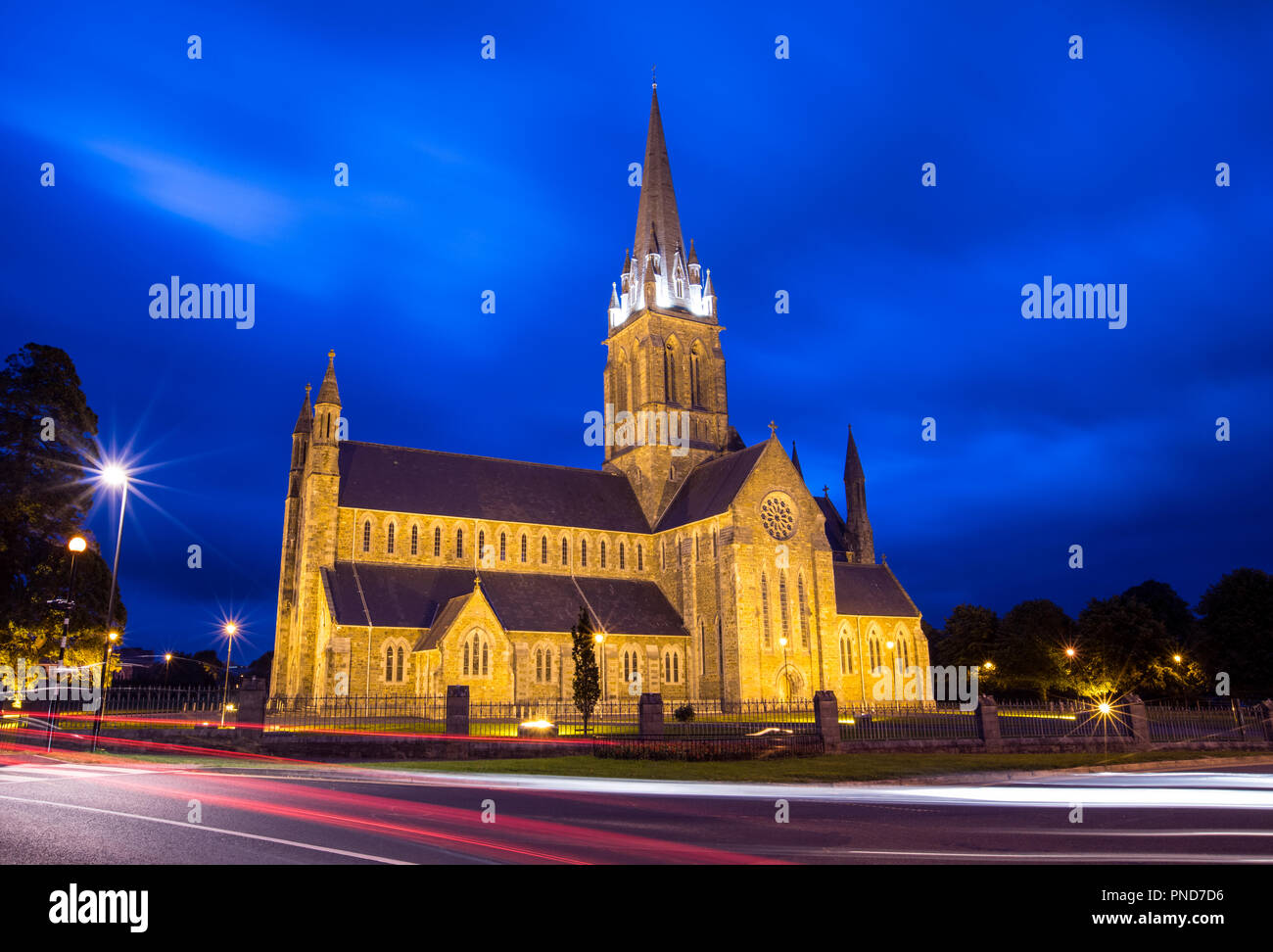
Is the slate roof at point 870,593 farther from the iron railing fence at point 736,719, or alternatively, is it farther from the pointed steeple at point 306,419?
the pointed steeple at point 306,419

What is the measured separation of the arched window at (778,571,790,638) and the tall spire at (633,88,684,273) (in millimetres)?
27089

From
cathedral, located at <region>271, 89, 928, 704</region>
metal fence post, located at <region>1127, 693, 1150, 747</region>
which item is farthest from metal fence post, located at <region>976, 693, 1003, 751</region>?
cathedral, located at <region>271, 89, 928, 704</region>

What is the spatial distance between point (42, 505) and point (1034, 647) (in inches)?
2807

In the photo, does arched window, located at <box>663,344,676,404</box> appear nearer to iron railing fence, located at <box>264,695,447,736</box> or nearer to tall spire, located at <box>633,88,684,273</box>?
tall spire, located at <box>633,88,684,273</box>

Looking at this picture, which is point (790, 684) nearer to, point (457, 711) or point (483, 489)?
point (483, 489)

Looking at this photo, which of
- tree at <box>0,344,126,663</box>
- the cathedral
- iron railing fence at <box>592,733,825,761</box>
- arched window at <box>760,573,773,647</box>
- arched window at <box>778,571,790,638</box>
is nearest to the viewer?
iron railing fence at <box>592,733,825,761</box>

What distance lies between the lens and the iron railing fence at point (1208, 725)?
33594 millimetres

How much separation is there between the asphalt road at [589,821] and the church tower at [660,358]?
142 ft

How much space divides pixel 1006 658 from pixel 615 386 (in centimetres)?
4157

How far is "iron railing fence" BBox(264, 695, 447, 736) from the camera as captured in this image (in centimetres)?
3172

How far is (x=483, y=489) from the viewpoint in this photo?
54.2 m

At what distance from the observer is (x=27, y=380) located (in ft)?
127

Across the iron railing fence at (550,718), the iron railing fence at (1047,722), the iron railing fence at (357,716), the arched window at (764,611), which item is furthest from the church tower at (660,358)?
the iron railing fence at (1047,722)

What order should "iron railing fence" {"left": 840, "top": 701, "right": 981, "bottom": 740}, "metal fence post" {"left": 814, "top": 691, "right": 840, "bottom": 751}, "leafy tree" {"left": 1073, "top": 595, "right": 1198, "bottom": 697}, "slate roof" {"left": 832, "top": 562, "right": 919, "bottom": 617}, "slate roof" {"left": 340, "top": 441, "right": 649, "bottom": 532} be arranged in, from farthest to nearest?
"slate roof" {"left": 832, "top": 562, "right": 919, "bottom": 617}, "leafy tree" {"left": 1073, "top": 595, "right": 1198, "bottom": 697}, "slate roof" {"left": 340, "top": 441, "right": 649, "bottom": 532}, "iron railing fence" {"left": 840, "top": 701, "right": 981, "bottom": 740}, "metal fence post" {"left": 814, "top": 691, "right": 840, "bottom": 751}
